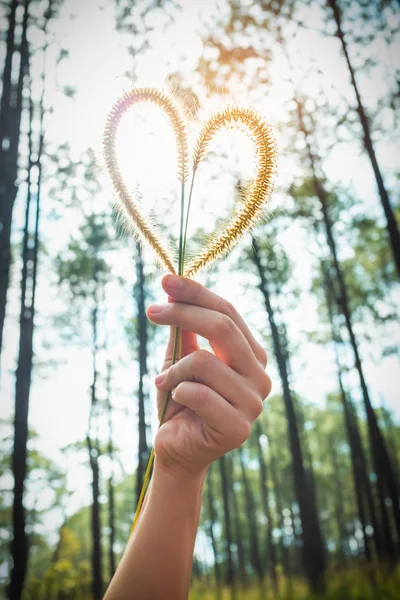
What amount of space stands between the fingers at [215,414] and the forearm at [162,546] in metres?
0.27

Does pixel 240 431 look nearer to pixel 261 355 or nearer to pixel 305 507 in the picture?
pixel 261 355

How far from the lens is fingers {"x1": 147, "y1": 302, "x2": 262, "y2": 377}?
125 cm

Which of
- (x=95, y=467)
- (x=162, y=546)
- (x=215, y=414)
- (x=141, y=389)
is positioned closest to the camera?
(x=215, y=414)

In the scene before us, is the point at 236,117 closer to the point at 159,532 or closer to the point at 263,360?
the point at 263,360

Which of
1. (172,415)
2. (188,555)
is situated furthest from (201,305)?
(188,555)

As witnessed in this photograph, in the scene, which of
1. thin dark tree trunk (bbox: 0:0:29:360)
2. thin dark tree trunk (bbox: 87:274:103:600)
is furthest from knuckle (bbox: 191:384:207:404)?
thin dark tree trunk (bbox: 87:274:103:600)

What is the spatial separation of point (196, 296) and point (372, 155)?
1136 centimetres

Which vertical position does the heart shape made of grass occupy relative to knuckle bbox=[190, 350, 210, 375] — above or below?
above

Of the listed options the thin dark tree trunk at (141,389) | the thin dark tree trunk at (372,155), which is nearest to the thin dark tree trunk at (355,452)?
the thin dark tree trunk at (372,155)

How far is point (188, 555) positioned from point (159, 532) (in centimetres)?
17

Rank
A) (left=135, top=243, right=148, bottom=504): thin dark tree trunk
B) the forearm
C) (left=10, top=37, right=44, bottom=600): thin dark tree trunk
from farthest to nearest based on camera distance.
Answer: (left=135, top=243, right=148, bottom=504): thin dark tree trunk
(left=10, top=37, right=44, bottom=600): thin dark tree trunk
the forearm

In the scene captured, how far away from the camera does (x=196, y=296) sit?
4.36 feet

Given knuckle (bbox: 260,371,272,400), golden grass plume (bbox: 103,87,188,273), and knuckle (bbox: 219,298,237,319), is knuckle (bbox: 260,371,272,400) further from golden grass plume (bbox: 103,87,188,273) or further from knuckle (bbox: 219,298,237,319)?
golden grass plume (bbox: 103,87,188,273)

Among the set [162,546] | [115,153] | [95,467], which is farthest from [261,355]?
[95,467]
